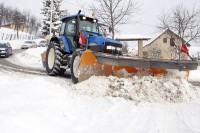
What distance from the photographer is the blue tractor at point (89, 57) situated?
6938mm

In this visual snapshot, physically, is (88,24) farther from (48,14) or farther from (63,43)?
(48,14)

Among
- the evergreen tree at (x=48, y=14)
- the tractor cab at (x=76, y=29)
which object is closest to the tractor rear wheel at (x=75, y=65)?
the tractor cab at (x=76, y=29)

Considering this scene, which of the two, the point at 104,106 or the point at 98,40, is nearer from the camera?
the point at 104,106

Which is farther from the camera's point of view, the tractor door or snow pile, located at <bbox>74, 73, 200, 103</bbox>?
the tractor door

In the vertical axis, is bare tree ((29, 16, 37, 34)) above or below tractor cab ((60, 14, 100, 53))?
above

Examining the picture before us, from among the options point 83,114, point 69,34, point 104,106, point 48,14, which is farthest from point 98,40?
point 48,14

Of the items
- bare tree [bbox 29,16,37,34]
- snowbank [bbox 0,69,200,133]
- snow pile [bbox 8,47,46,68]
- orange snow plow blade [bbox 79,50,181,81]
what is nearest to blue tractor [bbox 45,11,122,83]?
orange snow plow blade [bbox 79,50,181,81]

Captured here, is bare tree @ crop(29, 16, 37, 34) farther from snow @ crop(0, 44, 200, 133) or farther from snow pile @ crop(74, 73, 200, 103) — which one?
snow pile @ crop(74, 73, 200, 103)

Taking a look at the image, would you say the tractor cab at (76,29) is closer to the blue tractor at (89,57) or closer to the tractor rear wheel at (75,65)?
the blue tractor at (89,57)

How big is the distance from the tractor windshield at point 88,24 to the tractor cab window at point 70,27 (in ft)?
1.01

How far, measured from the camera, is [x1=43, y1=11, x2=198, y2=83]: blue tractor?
694cm

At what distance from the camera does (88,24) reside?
987 centimetres

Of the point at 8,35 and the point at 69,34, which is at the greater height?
the point at 8,35

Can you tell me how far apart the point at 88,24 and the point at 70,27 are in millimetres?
747
